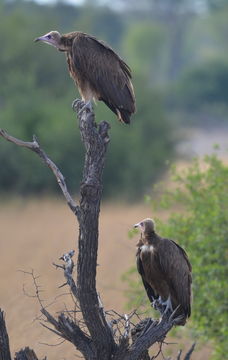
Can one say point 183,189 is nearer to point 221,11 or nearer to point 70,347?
point 70,347

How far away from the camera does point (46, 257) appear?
60.2 feet

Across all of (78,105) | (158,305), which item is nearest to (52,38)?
(78,105)

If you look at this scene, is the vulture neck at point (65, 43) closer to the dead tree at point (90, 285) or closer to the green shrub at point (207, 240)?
the dead tree at point (90, 285)

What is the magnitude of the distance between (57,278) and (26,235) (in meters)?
5.77

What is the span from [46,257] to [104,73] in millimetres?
9701

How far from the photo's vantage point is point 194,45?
88.8 m

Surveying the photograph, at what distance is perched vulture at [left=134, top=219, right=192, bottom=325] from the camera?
8.02m

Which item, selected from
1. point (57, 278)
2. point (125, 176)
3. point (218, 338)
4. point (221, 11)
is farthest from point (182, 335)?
point (221, 11)

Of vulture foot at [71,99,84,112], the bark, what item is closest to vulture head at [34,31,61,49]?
vulture foot at [71,99,84,112]

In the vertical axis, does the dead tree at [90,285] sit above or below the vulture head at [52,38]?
below

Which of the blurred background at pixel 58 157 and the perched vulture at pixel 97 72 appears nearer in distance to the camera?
the perched vulture at pixel 97 72

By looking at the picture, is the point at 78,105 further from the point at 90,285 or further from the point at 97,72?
the point at 90,285

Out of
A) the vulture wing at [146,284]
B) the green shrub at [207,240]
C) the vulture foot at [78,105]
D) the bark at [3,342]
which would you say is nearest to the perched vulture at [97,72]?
the vulture foot at [78,105]

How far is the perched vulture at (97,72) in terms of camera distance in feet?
29.1
